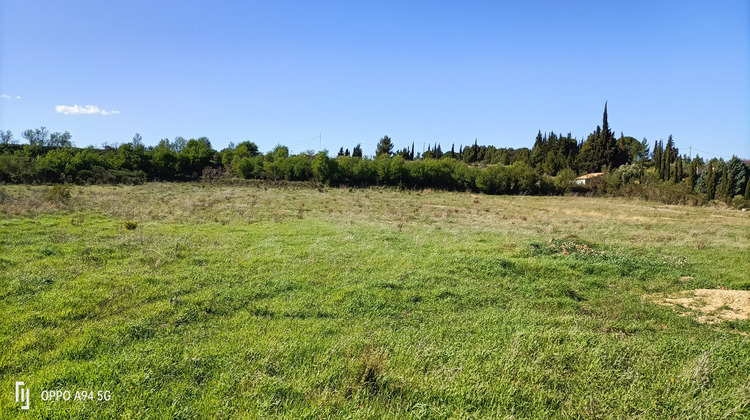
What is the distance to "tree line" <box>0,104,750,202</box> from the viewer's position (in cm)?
4412

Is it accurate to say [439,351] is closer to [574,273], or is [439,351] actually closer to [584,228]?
[574,273]

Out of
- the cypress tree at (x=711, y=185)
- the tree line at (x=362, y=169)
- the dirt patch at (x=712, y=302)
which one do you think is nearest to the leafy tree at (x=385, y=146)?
the tree line at (x=362, y=169)

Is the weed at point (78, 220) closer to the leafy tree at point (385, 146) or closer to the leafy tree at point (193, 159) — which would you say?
the leafy tree at point (193, 159)

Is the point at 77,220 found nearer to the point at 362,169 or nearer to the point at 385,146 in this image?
the point at 362,169

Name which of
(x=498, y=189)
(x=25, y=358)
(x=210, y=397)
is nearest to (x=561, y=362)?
(x=210, y=397)

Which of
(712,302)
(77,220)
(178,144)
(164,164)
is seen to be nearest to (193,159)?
(164,164)

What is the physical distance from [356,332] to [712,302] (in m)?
8.38

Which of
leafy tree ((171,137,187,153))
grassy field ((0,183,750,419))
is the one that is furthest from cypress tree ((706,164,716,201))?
leafy tree ((171,137,187,153))

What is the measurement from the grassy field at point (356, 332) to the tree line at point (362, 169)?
4163 cm

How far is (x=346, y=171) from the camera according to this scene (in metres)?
58.8

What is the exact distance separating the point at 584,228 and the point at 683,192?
37349 millimetres

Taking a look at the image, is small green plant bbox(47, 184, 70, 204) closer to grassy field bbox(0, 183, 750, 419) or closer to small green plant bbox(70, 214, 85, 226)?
small green plant bbox(70, 214, 85, 226)

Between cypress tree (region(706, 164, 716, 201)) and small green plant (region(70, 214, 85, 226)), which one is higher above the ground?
cypress tree (region(706, 164, 716, 201))

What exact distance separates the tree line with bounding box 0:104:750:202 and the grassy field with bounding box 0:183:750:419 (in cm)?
4163
